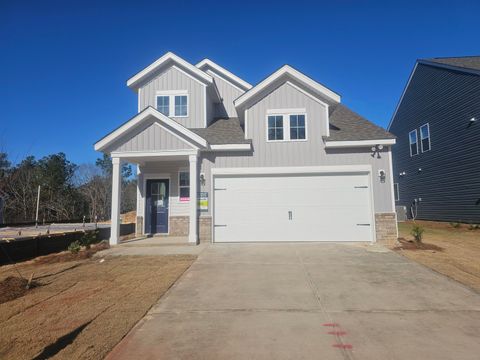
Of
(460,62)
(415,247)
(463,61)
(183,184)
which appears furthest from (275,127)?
(463,61)

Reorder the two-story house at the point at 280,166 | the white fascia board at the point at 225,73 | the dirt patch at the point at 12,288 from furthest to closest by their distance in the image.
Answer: the white fascia board at the point at 225,73
the two-story house at the point at 280,166
the dirt patch at the point at 12,288

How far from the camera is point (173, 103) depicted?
13.6 metres

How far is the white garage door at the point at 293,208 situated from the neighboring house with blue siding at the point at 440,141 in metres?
8.86

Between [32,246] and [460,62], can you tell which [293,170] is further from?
[460,62]

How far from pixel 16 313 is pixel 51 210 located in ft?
94.1

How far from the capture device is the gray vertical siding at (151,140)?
10753 mm

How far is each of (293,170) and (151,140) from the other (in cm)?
510

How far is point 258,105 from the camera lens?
453 inches

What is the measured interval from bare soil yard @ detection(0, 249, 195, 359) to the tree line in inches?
877

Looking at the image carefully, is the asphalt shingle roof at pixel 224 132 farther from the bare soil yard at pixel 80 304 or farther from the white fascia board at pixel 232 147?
the bare soil yard at pixel 80 304

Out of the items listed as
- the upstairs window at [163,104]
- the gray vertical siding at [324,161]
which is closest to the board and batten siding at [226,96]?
the upstairs window at [163,104]

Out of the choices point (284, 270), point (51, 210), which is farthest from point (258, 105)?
point (51, 210)

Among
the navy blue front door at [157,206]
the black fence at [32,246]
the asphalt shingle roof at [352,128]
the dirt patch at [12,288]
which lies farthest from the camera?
the navy blue front door at [157,206]

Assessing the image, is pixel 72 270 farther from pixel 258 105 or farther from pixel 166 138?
pixel 258 105
